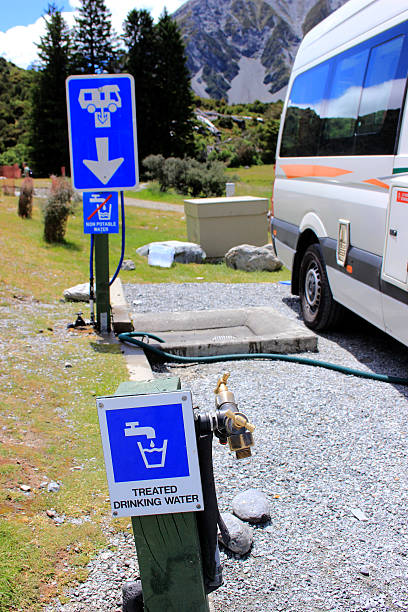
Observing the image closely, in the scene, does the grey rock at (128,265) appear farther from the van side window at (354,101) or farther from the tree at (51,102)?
the tree at (51,102)

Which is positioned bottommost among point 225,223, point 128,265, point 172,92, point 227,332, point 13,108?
point 128,265

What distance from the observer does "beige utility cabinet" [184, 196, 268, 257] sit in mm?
12102

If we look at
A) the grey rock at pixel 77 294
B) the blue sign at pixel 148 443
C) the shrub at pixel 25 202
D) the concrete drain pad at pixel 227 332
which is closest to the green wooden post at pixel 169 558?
the blue sign at pixel 148 443

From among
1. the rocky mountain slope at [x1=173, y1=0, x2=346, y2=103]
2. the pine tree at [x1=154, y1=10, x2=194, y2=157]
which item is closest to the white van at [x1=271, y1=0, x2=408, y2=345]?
the pine tree at [x1=154, y1=10, x2=194, y2=157]

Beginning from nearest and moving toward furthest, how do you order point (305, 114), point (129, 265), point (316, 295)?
point (316, 295) → point (305, 114) → point (129, 265)

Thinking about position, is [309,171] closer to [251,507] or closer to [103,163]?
[103,163]

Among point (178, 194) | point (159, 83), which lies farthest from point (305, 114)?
point (159, 83)

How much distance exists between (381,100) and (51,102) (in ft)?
129

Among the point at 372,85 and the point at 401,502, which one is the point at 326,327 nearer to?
the point at 372,85

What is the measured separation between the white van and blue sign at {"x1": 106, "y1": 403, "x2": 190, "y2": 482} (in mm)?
2925

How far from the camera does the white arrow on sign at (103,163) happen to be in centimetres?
537

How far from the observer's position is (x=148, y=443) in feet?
6.23

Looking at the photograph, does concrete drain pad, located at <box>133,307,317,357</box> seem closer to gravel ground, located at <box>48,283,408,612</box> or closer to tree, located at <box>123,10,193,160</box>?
gravel ground, located at <box>48,283,408,612</box>

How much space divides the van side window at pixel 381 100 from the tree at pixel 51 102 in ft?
122
